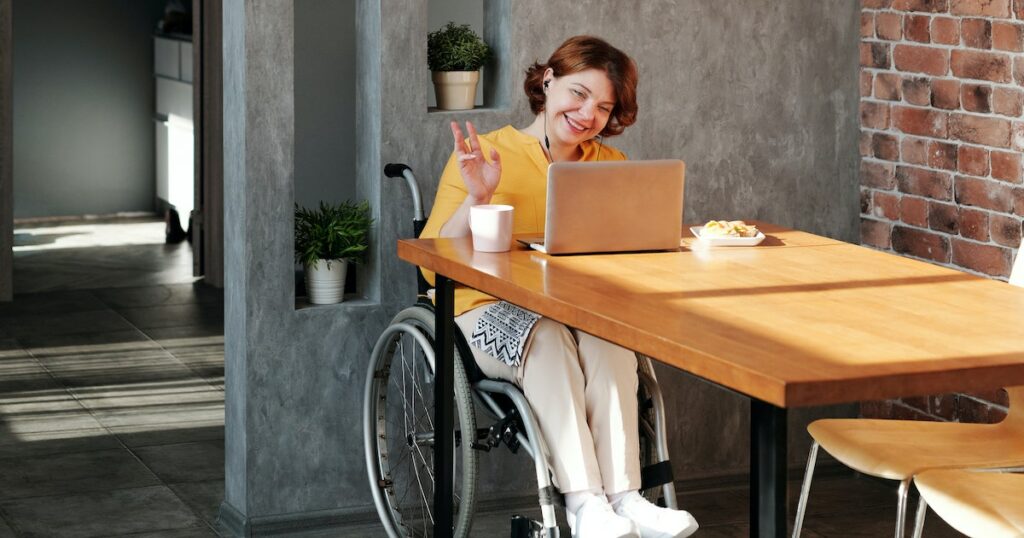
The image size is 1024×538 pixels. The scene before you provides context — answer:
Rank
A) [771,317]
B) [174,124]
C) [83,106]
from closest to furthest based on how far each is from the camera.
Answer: [771,317]
[174,124]
[83,106]

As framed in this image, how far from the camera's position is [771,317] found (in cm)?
240

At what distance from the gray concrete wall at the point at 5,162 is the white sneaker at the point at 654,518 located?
15.1ft

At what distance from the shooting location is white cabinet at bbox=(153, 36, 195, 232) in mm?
8711

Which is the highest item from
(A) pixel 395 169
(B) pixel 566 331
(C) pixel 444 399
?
(A) pixel 395 169

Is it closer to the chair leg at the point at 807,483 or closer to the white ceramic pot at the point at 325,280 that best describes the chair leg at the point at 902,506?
the chair leg at the point at 807,483

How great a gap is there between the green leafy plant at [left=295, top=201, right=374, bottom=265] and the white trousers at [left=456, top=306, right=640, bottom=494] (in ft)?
2.61

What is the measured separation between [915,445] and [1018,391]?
11.4 inches

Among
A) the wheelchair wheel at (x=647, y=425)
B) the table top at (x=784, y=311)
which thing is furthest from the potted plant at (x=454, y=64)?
the wheelchair wheel at (x=647, y=425)

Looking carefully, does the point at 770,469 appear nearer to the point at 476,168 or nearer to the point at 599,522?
the point at 599,522

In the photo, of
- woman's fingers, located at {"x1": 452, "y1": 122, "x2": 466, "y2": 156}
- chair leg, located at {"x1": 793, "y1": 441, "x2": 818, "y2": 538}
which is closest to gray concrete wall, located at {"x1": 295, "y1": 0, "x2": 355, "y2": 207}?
woman's fingers, located at {"x1": 452, "y1": 122, "x2": 466, "y2": 156}

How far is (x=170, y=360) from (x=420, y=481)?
2132 millimetres

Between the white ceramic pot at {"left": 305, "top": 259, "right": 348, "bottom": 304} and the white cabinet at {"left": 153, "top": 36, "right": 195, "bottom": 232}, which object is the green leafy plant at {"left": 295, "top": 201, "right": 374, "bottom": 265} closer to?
the white ceramic pot at {"left": 305, "top": 259, "right": 348, "bottom": 304}

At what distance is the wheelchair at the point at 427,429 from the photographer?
2.97 meters

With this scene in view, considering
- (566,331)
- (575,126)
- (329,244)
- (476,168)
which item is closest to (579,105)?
(575,126)
